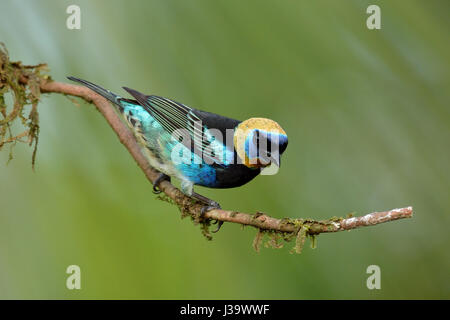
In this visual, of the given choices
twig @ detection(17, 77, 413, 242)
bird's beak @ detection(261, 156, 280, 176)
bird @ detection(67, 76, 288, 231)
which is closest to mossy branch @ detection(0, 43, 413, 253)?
twig @ detection(17, 77, 413, 242)

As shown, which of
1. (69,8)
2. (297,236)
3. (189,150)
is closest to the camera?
(297,236)

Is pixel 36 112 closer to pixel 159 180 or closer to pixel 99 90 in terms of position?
pixel 99 90

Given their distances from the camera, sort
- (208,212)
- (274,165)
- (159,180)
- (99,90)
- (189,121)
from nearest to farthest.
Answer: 1. (208,212)
2. (274,165)
3. (99,90)
4. (159,180)
5. (189,121)

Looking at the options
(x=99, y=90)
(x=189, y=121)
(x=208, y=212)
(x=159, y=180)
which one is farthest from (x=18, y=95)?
(x=208, y=212)

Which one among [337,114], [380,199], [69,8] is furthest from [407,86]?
[69,8]

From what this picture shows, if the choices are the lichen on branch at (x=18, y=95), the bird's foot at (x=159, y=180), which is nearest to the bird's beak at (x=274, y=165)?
the bird's foot at (x=159, y=180)

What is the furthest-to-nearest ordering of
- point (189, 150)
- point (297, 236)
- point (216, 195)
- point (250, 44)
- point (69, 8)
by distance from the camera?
point (189, 150) < point (216, 195) < point (69, 8) < point (250, 44) < point (297, 236)

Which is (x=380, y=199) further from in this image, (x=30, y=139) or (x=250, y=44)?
(x=30, y=139)

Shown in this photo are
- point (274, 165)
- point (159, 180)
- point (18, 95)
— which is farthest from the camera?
point (159, 180)
